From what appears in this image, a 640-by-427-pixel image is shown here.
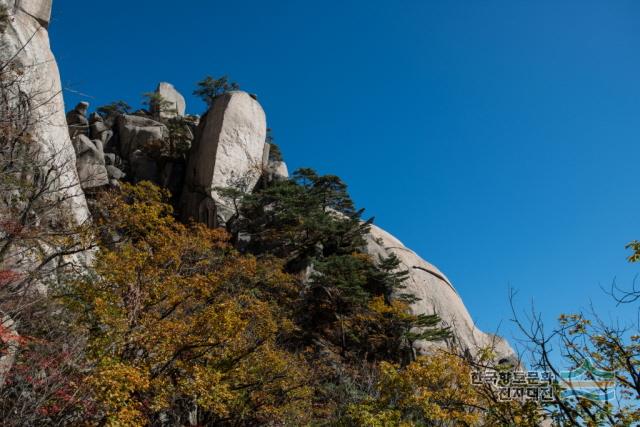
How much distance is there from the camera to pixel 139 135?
32.3m

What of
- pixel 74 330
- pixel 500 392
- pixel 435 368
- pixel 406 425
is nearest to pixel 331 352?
pixel 435 368

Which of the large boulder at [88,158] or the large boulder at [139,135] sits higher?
the large boulder at [139,135]

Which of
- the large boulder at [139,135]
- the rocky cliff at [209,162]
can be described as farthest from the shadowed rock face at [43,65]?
the large boulder at [139,135]

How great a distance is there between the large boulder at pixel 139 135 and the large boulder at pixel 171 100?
4.13m

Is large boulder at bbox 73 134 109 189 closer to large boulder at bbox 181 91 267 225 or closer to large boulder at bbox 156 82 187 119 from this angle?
large boulder at bbox 181 91 267 225

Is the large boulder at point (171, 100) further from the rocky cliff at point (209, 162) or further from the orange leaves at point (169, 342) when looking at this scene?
the orange leaves at point (169, 342)

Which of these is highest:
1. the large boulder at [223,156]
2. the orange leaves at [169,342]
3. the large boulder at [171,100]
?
the large boulder at [171,100]

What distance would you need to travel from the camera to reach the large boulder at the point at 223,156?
92.3 feet

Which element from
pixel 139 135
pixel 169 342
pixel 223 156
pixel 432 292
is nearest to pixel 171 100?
pixel 139 135

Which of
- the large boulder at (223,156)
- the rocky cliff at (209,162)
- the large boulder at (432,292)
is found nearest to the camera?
the large boulder at (432,292)

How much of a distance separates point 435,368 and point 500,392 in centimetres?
715

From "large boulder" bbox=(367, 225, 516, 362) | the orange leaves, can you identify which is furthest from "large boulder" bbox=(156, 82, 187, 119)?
the orange leaves

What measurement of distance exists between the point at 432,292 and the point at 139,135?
861 inches

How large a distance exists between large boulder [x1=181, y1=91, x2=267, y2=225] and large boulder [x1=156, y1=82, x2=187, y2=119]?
7.32m
